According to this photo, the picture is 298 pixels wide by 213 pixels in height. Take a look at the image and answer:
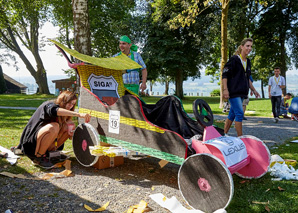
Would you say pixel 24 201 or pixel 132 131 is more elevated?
pixel 132 131

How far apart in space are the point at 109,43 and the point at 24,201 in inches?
1076

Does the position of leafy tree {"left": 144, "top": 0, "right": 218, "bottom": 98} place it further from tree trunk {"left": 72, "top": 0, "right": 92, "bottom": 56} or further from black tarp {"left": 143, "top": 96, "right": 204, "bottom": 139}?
black tarp {"left": 143, "top": 96, "right": 204, "bottom": 139}

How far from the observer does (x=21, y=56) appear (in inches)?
1342

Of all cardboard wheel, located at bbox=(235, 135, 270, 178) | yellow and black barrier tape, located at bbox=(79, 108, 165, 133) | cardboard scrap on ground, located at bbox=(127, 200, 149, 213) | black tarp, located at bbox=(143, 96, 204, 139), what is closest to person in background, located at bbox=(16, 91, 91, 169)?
yellow and black barrier tape, located at bbox=(79, 108, 165, 133)

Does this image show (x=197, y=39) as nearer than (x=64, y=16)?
Yes

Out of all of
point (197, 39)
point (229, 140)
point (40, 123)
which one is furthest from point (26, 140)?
point (197, 39)

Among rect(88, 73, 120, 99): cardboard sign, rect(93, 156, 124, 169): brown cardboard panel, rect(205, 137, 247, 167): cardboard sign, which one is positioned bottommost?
rect(93, 156, 124, 169): brown cardboard panel

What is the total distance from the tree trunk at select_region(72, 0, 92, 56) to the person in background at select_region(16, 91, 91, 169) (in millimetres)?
2842

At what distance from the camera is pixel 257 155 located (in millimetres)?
3201

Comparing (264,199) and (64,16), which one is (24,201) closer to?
(264,199)

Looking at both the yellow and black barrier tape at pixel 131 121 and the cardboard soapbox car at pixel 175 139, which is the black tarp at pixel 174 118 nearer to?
the cardboard soapbox car at pixel 175 139

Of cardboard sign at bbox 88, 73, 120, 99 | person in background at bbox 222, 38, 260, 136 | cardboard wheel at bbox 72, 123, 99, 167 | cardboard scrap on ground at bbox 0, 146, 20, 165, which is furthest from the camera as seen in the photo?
person in background at bbox 222, 38, 260, 136

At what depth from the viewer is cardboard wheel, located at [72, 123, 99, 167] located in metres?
3.72

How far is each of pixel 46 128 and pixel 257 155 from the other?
275 cm
